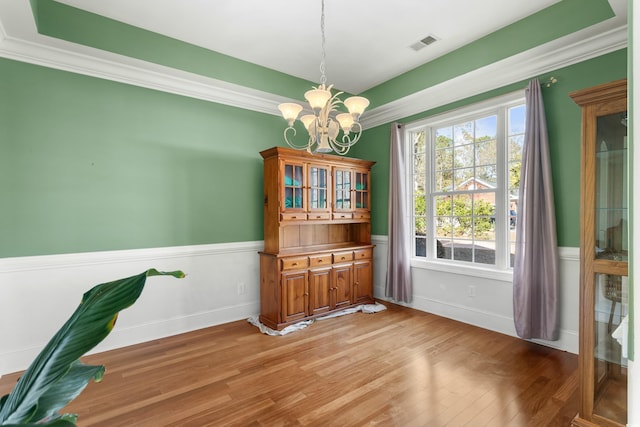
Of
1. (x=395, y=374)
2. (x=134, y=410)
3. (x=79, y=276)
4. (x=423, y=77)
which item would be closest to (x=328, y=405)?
(x=395, y=374)

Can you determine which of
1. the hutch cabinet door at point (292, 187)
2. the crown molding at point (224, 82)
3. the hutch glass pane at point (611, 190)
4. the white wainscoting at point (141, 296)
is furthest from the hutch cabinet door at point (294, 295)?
the hutch glass pane at point (611, 190)

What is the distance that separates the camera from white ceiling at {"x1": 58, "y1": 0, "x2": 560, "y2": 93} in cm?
286

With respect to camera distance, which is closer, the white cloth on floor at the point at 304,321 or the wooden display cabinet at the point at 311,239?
the white cloth on floor at the point at 304,321

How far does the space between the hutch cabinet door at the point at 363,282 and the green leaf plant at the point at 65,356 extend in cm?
388

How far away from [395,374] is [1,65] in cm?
423

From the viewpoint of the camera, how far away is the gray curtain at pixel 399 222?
431 cm

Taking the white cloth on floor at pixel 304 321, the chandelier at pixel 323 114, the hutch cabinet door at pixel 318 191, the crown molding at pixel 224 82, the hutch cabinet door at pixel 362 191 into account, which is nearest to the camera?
the chandelier at pixel 323 114

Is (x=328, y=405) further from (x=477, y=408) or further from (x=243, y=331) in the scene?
(x=243, y=331)

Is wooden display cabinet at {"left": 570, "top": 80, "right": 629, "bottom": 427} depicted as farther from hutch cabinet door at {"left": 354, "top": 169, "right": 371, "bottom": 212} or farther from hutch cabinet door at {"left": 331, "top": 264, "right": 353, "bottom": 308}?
hutch cabinet door at {"left": 354, "top": 169, "right": 371, "bottom": 212}

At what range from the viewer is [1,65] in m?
2.72

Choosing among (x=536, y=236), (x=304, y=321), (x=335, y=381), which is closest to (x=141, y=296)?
(x=304, y=321)

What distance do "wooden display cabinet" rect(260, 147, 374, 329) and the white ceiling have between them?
1.16m

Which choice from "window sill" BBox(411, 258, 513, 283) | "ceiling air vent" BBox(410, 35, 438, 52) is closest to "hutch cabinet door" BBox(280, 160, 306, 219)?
"window sill" BBox(411, 258, 513, 283)

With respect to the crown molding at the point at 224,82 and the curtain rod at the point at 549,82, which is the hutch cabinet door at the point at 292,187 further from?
the curtain rod at the point at 549,82
